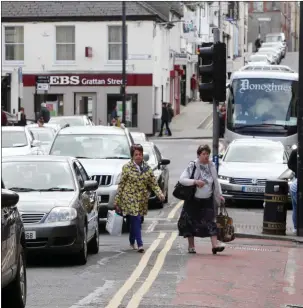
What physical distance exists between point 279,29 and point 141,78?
68.3 m

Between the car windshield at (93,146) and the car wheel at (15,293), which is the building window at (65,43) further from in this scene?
the car wheel at (15,293)

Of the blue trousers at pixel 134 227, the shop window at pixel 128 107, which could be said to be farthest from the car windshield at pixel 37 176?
the shop window at pixel 128 107

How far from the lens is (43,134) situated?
35.8 m

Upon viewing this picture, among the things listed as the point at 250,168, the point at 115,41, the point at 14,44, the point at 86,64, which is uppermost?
the point at 115,41

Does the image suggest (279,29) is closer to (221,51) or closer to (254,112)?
(254,112)

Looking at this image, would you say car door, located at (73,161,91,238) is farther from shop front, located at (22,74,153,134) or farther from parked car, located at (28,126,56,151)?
shop front, located at (22,74,153,134)

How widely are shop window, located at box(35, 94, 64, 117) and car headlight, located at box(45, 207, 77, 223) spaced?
4192 centimetres

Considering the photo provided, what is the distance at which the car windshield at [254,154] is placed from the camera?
26812 millimetres

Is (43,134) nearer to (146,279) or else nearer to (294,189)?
(294,189)

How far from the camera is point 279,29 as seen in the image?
400 feet

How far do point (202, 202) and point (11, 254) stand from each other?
6795mm

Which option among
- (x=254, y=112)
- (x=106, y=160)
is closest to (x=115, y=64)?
(x=254, y=112)

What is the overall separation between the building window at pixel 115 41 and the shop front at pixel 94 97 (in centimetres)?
114

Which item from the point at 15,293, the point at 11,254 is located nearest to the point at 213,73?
the point at 15,293
